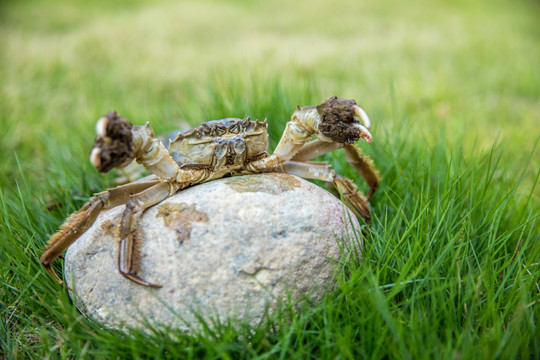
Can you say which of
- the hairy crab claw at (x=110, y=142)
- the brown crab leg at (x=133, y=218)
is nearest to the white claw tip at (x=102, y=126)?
the hairy crab claw at (x=110, y=142)

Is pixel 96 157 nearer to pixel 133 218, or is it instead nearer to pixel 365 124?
pixel 133 218

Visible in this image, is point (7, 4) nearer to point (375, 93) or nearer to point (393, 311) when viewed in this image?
point (375, 93)

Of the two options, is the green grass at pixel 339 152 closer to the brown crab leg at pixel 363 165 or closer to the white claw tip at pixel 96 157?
the brown crab leg at pixel 363 165

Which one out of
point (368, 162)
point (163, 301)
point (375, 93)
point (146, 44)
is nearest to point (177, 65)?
point (146, 44)

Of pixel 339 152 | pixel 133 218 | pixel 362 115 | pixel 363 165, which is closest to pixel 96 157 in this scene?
pixel 133 218

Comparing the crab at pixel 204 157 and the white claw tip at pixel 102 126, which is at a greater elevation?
the white claw tip at pixel 102 126

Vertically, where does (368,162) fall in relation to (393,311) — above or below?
above
